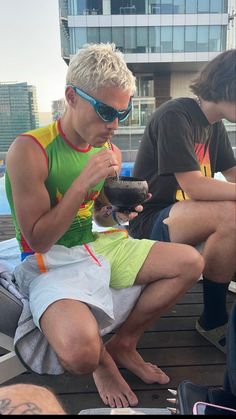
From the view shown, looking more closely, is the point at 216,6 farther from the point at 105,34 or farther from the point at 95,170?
the point at 95,170

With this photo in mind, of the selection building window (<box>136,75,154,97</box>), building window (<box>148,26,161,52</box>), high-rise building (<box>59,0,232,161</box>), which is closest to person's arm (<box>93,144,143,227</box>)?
high-rise building (<box>59,0,232,161</box>)

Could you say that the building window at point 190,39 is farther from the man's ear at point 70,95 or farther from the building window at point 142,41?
the man's ear at point 70,95

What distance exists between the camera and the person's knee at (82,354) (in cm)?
126

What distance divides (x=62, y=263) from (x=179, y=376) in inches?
27.6

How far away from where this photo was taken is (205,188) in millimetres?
1826

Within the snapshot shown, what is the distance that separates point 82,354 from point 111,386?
1.05 ft

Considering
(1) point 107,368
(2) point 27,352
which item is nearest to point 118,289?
(1) point 107,368

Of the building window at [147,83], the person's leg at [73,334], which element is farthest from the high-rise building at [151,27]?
the person's leg at [73,334]

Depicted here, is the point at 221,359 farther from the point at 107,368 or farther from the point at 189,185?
the point at 189,185

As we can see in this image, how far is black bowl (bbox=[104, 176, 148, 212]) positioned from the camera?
5.10ft

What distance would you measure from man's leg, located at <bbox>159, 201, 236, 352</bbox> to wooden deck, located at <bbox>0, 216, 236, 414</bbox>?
9cm

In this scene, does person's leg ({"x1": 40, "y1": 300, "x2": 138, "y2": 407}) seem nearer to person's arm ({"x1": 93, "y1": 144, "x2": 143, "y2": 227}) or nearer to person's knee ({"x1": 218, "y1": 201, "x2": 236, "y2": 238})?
person's arm ({"x1": 93, "y1": 144, "x2": 143, "y2": 227})

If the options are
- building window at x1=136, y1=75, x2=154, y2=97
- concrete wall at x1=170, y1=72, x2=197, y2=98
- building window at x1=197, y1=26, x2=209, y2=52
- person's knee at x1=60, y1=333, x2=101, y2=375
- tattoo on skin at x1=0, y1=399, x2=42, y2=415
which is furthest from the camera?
concrete wall at x1=170, y1=72, x2=197, y2=98

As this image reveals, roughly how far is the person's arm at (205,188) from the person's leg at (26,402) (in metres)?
1.34
